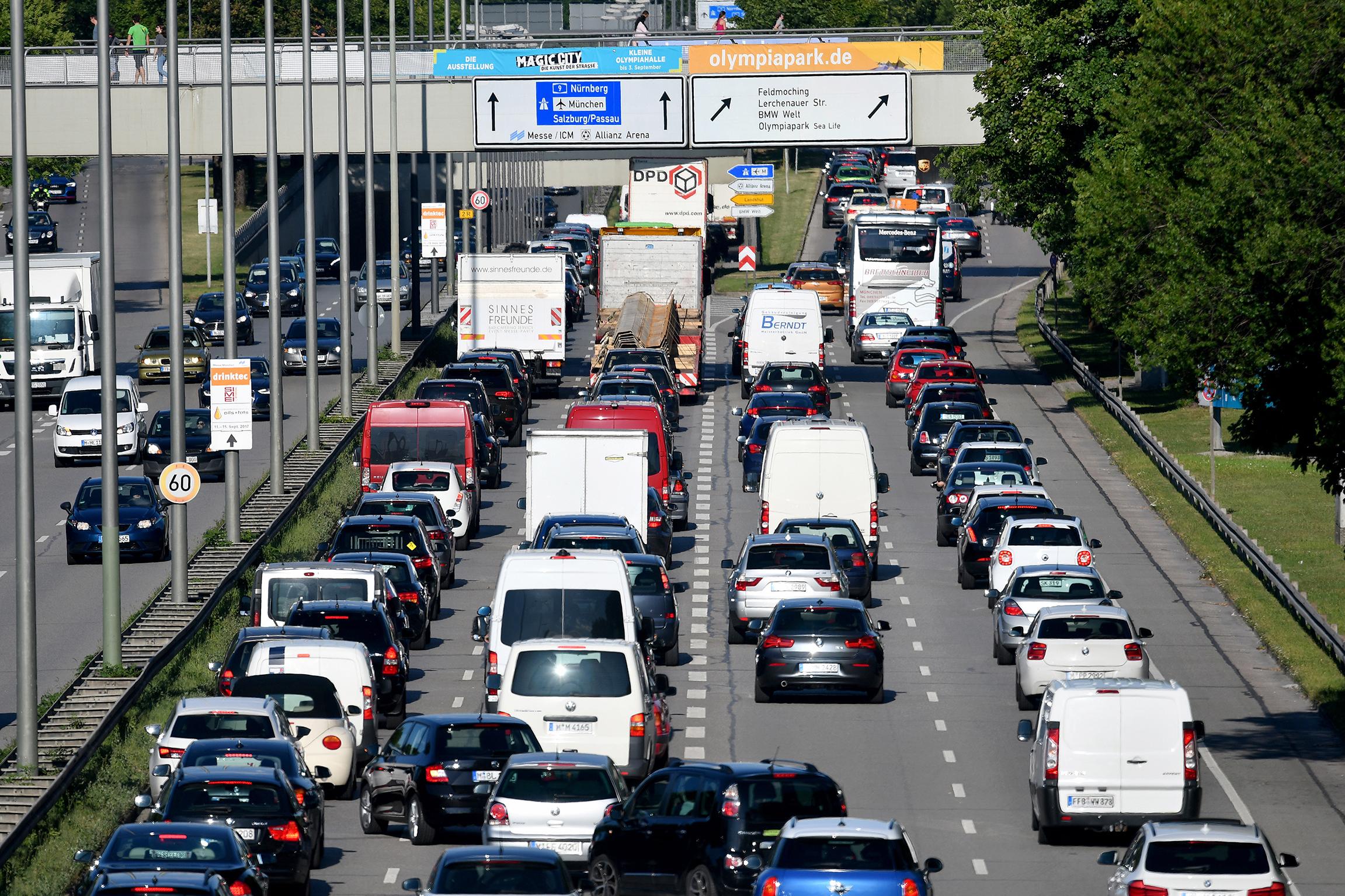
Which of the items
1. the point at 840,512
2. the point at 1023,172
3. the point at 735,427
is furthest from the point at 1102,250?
the point at 1023,172

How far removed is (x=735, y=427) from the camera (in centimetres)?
5716

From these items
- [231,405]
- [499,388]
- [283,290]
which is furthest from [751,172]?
[231,405]

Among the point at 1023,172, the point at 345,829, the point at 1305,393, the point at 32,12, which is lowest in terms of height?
the point at 345,829

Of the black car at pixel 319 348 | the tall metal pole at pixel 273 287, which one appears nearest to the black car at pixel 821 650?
the tall metal pole at pixel 273 287

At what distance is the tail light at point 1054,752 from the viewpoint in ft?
76.6

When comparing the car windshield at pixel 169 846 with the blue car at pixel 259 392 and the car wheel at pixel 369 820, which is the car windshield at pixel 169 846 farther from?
the blue car at pixel 259 392

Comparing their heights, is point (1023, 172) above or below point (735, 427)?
above

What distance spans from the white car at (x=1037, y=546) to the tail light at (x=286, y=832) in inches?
659

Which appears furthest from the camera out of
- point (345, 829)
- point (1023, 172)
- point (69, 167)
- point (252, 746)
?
point (69, 167)

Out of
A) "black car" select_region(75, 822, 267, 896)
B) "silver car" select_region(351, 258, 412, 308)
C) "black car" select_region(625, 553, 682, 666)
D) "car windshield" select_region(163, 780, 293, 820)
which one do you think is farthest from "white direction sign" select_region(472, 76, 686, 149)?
"black car" select_region(75, 822, 267, 896)

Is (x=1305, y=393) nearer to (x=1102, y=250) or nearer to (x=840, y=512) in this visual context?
(x=1102, y=250)

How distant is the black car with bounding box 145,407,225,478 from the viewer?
1921 inches

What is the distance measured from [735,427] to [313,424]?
1204cm

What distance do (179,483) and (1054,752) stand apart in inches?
586
